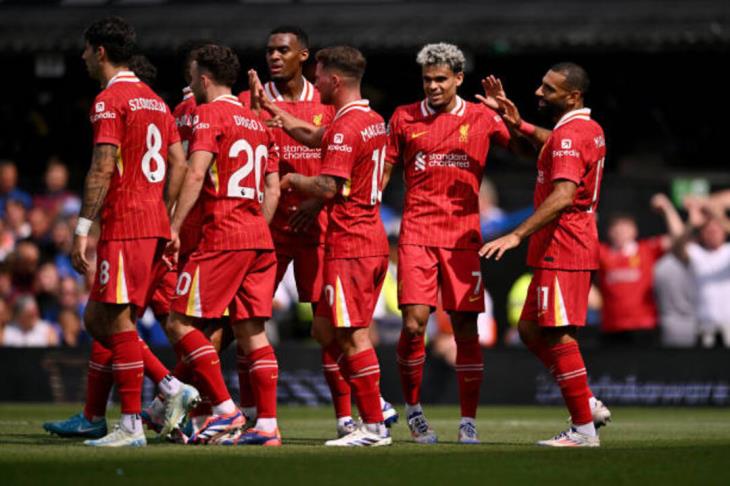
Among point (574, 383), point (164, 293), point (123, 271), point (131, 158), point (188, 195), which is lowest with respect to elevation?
point (574, 383)

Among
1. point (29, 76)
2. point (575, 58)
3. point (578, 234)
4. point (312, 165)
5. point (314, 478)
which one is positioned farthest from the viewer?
point (29, 76)

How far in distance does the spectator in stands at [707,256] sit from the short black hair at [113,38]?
931cm

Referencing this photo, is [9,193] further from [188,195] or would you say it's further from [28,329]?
Result: [188,195]

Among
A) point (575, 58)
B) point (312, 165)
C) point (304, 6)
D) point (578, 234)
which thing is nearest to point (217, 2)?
point (304, 6)

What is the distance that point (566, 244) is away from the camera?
34.6ft

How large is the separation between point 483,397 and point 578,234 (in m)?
7.28

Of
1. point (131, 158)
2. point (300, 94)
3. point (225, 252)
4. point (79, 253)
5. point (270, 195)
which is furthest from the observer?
point (300, 94)

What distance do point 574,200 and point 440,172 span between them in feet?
3.28

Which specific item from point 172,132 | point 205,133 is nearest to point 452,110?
point 205,133

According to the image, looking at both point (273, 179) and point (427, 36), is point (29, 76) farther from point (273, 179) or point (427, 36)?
point (273, 179)

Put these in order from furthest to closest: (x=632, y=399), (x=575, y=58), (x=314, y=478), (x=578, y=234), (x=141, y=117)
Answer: (x=575, y=58)
(x=632, y=399)
(x=578, y=234)
(x=141, y=117)
(x=314, y=478)

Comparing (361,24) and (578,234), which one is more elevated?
(361,24)

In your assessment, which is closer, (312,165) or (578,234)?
(578,234)

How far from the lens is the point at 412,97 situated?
66.2ft
